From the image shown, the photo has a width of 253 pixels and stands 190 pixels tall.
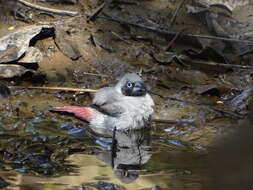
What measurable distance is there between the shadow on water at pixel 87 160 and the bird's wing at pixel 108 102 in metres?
0.31

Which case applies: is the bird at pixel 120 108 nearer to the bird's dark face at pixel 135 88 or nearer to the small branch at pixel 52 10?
the bird's dark face at pixel 135 88

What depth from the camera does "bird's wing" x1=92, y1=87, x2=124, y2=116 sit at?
4828 mm

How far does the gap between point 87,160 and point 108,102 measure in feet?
4.59

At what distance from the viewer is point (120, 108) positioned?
485cm

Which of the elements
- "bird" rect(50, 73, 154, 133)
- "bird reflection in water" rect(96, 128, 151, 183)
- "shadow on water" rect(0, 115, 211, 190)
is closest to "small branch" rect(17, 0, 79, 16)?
"bird" rect(50, 73, 154, 133)

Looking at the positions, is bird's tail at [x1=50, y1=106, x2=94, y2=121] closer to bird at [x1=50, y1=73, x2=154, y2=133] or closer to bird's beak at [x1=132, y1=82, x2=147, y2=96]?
bird at [x1=50, y1=73, x2=154, y2=133]

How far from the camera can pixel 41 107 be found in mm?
4883

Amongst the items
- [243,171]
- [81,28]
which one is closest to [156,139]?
[81,28]

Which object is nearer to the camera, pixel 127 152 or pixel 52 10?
pixel 127 152

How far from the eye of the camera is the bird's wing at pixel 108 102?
190 inches

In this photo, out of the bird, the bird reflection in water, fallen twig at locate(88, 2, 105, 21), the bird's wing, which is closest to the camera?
the bird reflection in water

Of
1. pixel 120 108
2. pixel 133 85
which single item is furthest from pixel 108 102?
pixel 133 85

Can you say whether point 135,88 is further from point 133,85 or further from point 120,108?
point 120,108

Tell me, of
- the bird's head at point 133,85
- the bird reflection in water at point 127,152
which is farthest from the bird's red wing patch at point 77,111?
the bird's head at point 133,85
